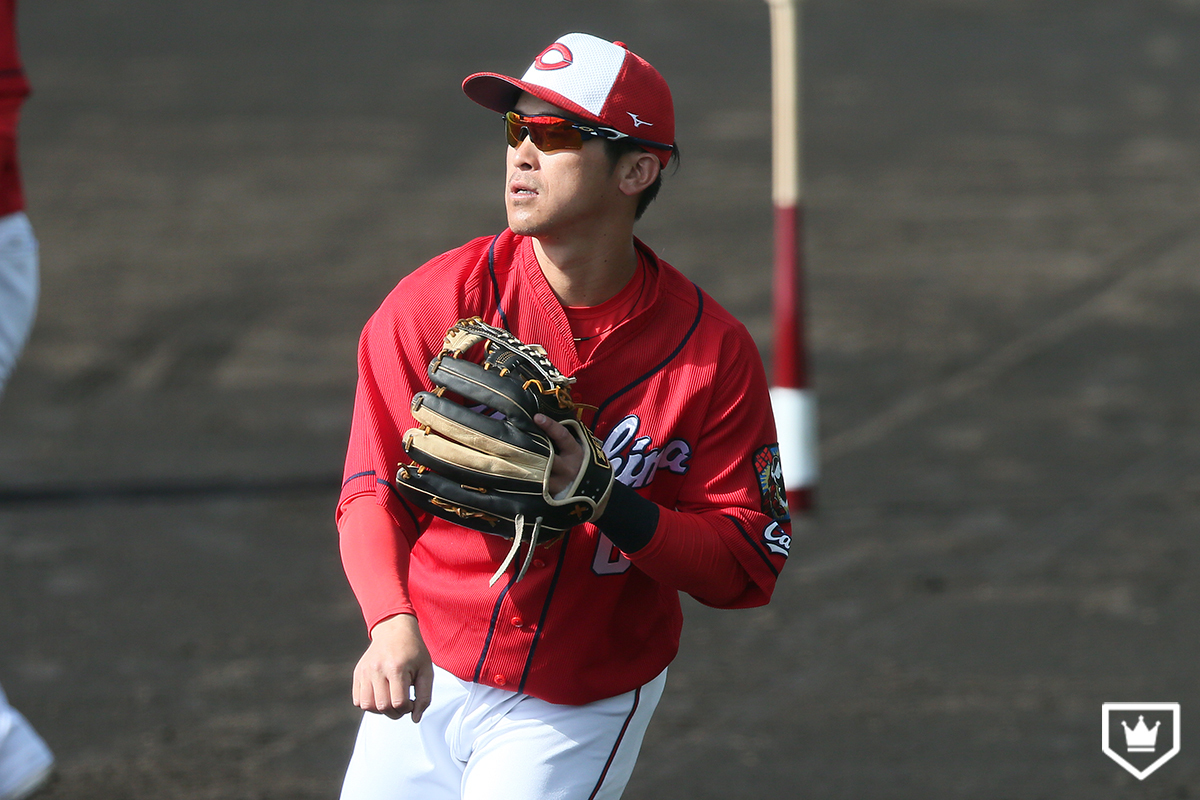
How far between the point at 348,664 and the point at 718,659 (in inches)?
57.4

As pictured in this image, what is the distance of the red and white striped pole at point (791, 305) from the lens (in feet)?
22.6

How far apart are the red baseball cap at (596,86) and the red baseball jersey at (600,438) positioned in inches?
12.7

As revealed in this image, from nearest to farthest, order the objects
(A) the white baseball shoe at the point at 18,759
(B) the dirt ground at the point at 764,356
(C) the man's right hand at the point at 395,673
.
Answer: (C) the man's right hand at the point at 395,673
(A) the white baseball shoe at the point at 18,759
(B) the dirt ground at the point at 764,356

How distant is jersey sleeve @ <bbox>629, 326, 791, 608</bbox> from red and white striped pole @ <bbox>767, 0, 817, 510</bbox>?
3936 millimetres

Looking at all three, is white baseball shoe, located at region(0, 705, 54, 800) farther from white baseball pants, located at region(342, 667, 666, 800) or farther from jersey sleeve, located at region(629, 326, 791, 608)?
jersey sleeve, located at region(629, 326, 791, 608)

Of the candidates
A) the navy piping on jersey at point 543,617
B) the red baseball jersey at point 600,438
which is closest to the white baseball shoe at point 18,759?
the red baseball jersey at point 600,438

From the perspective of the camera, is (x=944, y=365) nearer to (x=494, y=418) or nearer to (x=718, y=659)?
(x=718, y=659)

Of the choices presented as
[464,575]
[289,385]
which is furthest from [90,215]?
[464,575]

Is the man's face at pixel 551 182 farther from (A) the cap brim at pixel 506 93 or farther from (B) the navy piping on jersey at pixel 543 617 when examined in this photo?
(B) the navy piping on jersey at pixel 543 617

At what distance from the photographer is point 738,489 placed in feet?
9.58

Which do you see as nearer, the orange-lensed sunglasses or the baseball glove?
the baseball glove

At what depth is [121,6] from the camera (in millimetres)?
16984

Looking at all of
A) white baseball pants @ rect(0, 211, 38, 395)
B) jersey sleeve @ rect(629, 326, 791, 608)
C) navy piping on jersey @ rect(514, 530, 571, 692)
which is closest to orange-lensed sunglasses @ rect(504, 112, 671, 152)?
jersey sleeve @ rect(629, 326, 791, 608)

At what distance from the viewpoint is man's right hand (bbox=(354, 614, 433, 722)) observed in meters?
2.58
